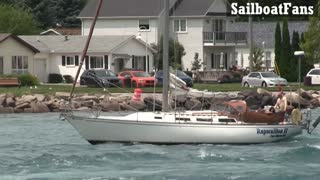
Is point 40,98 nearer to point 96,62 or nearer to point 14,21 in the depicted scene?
point 96,62

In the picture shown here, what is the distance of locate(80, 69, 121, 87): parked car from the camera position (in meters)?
65.8

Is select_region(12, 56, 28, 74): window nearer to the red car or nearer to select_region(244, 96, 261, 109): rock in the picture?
the red car

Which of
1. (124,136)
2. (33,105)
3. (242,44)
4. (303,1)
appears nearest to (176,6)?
(242,44)

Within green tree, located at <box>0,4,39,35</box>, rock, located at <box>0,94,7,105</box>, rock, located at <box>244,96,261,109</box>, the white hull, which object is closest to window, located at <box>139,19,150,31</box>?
green tree, located at <box>0,4,39,35</box>

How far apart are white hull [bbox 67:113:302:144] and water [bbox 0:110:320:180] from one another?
26 centimetres

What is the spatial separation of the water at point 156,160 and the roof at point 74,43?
41579 millimetres

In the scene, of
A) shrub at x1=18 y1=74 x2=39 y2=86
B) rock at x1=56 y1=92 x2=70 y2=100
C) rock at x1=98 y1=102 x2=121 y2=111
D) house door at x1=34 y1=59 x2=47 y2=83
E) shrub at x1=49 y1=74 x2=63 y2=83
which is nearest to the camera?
rock at x1=98 y1=102 x2=121 y2=111

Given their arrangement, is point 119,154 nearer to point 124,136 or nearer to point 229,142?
point 124,136

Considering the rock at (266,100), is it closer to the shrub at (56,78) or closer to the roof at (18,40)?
the roof at (18,40)

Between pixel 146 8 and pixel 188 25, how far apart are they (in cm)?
462

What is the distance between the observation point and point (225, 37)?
301 feet

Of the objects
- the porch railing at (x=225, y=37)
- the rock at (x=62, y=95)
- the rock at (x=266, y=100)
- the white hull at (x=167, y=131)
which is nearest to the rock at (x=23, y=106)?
the rock at (x=62, y=95)

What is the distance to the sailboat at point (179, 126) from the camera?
110 ft
